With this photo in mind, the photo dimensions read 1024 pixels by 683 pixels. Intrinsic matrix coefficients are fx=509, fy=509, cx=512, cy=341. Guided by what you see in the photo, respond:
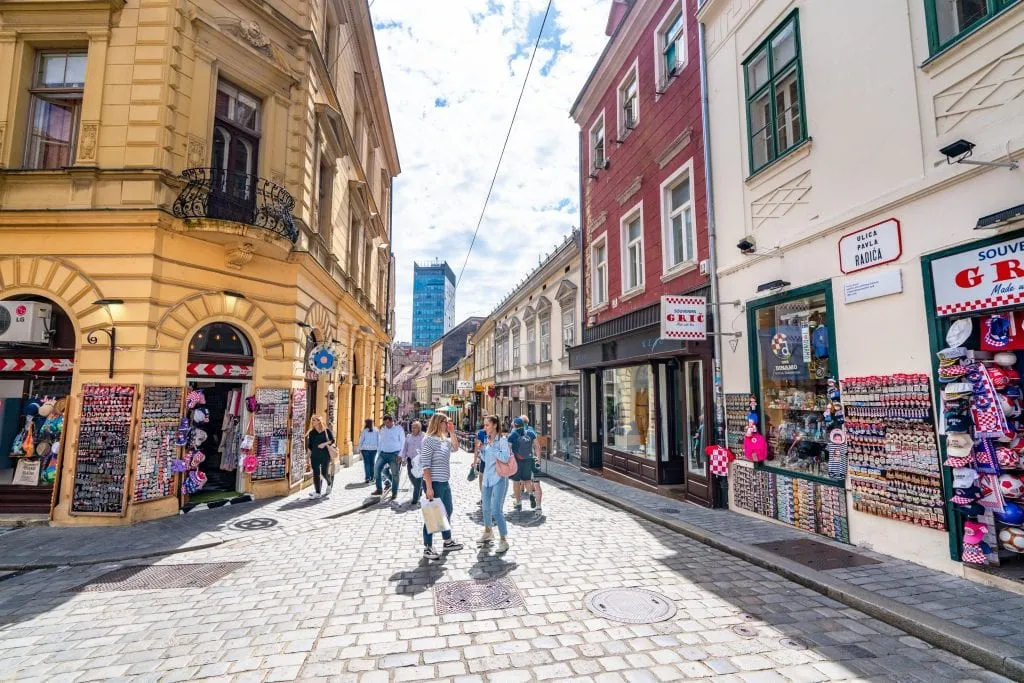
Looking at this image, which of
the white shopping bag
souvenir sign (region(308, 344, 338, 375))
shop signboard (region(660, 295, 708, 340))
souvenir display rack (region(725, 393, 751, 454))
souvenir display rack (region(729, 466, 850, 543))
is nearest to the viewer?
the white shopping bag

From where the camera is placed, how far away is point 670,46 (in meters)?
12.1

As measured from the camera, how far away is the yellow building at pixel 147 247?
8.75 metres

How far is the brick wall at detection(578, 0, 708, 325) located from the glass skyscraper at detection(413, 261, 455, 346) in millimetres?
115295

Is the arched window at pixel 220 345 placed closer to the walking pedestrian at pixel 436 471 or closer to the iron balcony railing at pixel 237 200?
the iron balcony railing at pixel 237 200

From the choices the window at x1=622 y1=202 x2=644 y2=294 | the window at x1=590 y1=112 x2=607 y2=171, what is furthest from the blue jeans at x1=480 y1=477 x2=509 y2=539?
the window at x1=590 y1=112 x2=607 y2=171

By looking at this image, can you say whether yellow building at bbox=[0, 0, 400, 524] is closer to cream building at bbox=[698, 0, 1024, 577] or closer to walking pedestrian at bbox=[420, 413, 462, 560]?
walking pedestrian at bbox=[420, 413, 462, 560]

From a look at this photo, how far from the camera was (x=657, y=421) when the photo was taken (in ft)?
39.1

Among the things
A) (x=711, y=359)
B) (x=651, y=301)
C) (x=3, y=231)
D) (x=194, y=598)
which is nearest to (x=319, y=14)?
(x=3, y=231)

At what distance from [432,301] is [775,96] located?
5088 inches

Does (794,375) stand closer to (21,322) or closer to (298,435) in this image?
(298,435)

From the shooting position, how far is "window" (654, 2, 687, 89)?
1145 cm

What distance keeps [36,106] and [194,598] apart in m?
9.95

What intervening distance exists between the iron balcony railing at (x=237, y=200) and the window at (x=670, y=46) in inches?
354

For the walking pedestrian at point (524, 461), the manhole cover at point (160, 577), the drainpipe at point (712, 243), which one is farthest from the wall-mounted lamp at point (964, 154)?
the manhole cover at point (160, 577)
